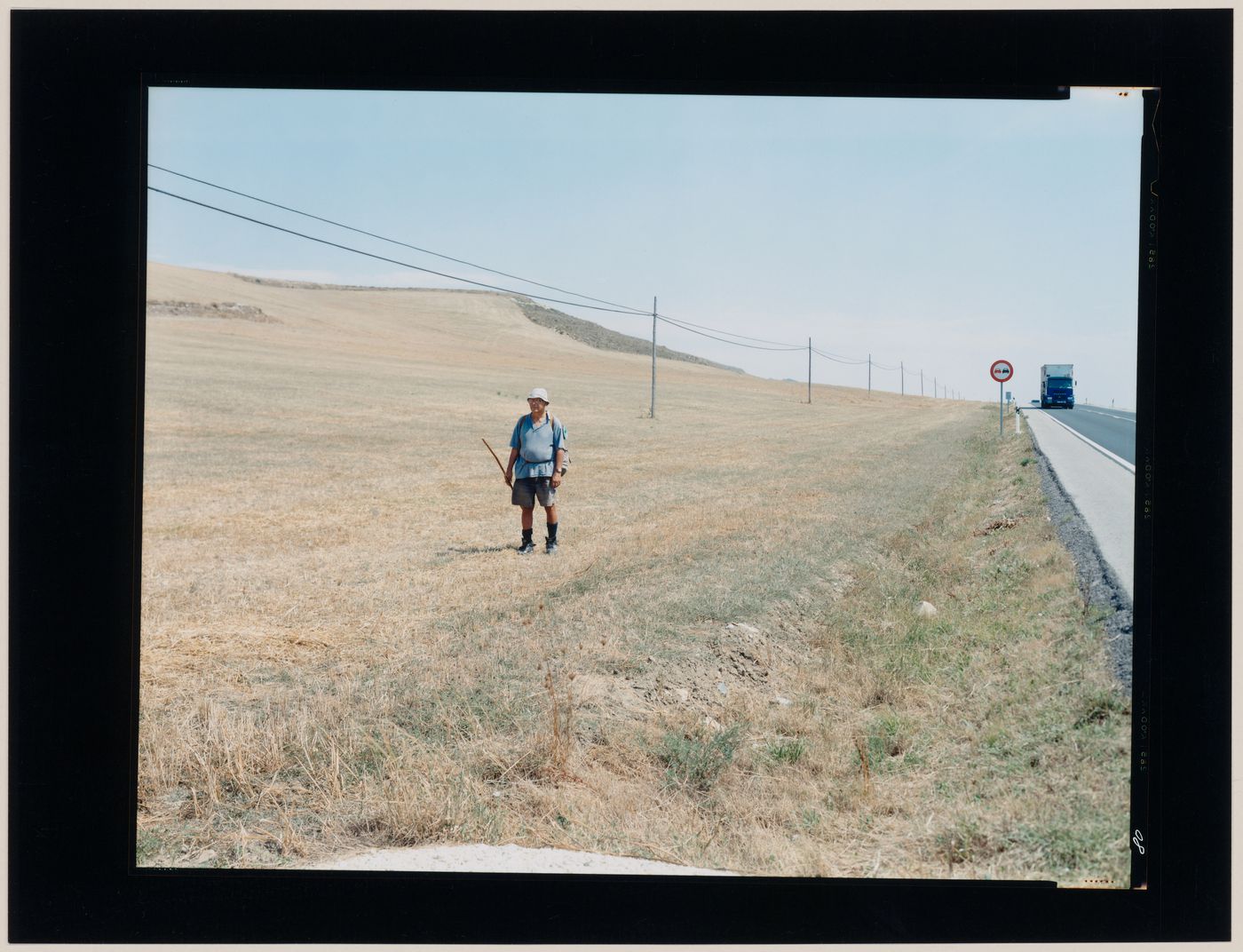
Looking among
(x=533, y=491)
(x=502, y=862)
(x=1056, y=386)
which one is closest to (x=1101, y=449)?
(x=533, y=491)

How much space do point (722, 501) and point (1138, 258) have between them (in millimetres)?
10828

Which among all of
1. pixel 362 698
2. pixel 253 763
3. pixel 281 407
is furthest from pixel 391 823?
pixel 281 407

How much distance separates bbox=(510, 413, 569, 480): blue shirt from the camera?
8992 millimetres

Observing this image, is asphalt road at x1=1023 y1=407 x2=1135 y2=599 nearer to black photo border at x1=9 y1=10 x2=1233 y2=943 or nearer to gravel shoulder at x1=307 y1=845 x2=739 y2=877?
black photo border at x1=9 y1=10 x2=1233 y2=943

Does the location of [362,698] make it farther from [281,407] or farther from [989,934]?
[281,407]

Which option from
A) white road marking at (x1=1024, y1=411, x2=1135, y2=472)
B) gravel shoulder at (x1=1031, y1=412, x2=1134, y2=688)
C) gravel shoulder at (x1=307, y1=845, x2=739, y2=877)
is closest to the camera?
Answer: gravel shoulder at (x1=307, y1=845, x2=739, y2=877)

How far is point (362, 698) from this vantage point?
5.23 metres

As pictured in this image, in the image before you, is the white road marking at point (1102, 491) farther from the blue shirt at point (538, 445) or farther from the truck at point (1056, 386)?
the truck at point (1056, 386)

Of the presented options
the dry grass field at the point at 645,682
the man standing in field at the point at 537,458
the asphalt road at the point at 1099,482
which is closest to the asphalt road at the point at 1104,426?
the asphalt road at the point at 1099,482

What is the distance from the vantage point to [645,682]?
18.4ft

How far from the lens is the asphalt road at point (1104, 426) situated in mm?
17497

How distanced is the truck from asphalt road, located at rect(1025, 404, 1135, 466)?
0.37m

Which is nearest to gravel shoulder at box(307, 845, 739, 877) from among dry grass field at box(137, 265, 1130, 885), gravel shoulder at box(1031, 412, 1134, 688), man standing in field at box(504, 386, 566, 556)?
dry grass field at box(137, 265, 1130, 885)

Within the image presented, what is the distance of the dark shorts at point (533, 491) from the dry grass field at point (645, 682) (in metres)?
0.70
